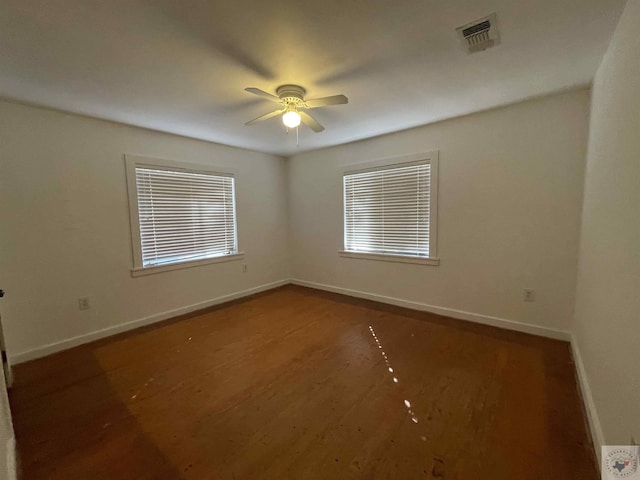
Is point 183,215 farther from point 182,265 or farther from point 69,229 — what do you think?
point 69,229

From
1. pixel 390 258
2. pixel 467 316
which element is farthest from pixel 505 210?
pixel 390 258

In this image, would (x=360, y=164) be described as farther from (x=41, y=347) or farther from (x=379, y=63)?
(x=41, y=347)

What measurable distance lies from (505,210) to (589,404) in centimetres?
185

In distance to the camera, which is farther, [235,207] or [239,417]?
[235,207]

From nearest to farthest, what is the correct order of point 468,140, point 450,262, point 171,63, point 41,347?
point 171,63 < point 41,347 < point 468,140 < point 450,262

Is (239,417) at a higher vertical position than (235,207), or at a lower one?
lower

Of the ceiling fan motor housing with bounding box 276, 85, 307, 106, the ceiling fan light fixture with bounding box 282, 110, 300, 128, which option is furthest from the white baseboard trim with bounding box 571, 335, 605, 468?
the ceiling fan motor housing with bounding box 276, 85, 307, 106

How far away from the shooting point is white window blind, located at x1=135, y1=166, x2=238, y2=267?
11.3 feet

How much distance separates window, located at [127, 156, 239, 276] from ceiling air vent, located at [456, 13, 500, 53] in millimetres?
3415

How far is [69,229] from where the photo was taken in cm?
283

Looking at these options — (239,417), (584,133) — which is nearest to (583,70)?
(584,133)

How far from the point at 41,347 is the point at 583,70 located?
542 cm

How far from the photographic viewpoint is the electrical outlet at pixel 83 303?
2912 mm

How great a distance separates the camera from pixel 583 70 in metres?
2.16
